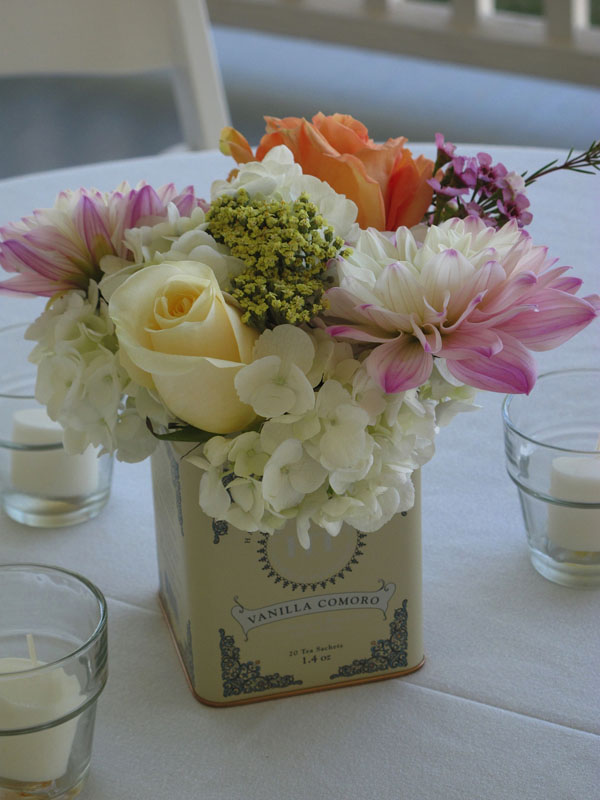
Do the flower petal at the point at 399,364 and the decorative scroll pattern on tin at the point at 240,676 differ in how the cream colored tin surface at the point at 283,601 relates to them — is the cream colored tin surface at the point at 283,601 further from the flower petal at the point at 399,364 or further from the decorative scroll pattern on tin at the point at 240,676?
the flower petal at the point at 399,364

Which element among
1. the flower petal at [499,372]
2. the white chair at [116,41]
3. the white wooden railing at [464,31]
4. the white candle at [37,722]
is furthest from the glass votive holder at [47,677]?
the white wooden railing at [464,31]

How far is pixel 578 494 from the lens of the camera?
0.69 meters

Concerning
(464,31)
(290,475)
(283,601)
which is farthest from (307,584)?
(464,31)

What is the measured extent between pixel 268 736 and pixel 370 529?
15cm

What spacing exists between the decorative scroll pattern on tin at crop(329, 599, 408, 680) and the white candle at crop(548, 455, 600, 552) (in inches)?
5.8

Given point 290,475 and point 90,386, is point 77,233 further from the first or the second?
point 290,475

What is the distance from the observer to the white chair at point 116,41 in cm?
152

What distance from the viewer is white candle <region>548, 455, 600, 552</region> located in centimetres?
69

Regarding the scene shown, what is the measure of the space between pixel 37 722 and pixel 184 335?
0.21 metres

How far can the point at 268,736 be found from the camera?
586 millimetres

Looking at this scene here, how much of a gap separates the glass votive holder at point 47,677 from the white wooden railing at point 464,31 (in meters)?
3.08

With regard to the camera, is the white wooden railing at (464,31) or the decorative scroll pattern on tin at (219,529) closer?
the decorative scroll pattern on tin at (219,529)

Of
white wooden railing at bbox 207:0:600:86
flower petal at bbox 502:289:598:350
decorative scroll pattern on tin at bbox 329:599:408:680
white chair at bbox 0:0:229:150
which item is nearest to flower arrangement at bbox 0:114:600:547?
flower petal at bbox 502:289:598:350

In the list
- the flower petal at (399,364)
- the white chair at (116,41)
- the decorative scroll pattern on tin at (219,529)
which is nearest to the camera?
the flower petal at (399,364)
